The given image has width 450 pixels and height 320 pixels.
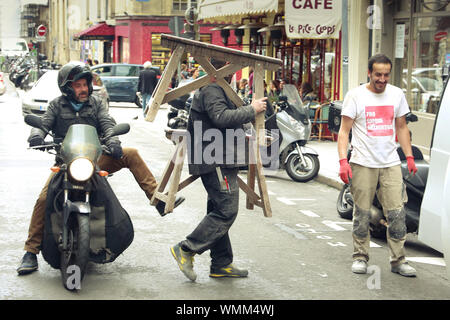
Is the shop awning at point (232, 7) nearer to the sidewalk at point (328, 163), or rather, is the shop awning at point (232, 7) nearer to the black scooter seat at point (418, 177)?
the sidewalk at point (328, 163)

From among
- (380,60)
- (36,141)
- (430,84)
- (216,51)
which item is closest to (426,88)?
(430,84)

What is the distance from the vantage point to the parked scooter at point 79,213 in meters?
5.77

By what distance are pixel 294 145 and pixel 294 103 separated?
70cm

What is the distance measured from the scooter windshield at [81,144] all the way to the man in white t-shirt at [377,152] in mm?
1988

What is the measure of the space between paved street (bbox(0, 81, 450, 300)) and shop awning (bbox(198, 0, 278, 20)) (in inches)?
301

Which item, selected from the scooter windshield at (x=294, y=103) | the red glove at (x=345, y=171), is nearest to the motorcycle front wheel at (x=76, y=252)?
the red glove at (x=345, y=171)

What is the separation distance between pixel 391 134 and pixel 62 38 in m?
67.9

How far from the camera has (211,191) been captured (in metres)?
6.16

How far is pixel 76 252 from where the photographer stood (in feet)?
19.0

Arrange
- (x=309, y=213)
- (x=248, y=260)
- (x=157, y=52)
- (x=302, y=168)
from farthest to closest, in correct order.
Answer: (x=157, y=52)
(x=302, y=168)
(x=309, y=213)
(x=248, y=260)

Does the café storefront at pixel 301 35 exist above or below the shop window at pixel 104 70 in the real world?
above

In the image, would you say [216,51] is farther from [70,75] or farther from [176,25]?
[176,25]
